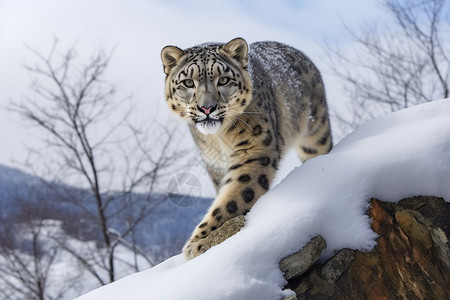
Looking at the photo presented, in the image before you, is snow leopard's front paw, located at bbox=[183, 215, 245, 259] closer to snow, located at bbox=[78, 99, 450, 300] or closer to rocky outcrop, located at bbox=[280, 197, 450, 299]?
snow, located at bbox=[78, 99, 450, 300]

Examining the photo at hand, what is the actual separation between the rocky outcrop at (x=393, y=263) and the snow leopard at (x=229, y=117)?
1018 mm

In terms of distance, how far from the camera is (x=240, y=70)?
474cm

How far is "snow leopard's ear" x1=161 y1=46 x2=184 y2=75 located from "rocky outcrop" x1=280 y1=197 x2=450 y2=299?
2301 mm

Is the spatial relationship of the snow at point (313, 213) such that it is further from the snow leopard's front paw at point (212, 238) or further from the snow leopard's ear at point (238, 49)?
the snow leopard's ear at point (238, 49)

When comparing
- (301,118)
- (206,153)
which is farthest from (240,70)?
(301,118)

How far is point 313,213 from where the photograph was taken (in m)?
3.26

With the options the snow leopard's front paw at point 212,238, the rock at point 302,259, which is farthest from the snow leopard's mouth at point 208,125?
the rock at point 302,259

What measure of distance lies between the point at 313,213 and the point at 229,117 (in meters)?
1.55

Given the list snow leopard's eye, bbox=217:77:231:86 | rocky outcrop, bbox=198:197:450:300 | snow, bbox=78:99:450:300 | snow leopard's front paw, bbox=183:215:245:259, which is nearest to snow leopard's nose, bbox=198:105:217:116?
snow leopard's eye, bbox=217:77:231:86

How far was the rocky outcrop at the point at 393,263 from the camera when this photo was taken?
3172 mm

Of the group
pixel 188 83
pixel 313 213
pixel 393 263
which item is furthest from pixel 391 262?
pixel 188 83

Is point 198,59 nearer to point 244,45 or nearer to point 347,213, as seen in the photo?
point 244,45

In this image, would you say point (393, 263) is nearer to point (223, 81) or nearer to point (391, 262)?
point (391, 262)

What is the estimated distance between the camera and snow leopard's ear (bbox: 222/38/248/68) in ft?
15.5
